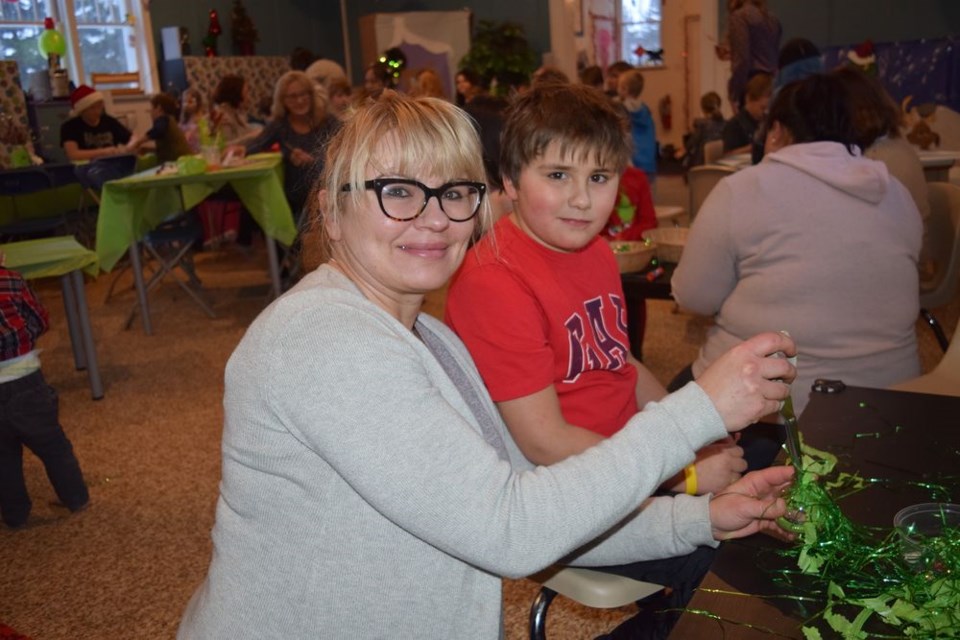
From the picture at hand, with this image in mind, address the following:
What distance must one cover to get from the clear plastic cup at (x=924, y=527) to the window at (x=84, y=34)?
915 cm

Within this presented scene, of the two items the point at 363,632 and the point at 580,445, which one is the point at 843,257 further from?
the point at 363,632

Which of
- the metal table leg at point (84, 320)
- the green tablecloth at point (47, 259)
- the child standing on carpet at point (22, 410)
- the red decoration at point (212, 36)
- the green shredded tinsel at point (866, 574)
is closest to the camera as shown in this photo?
the green shredded tinsel at point (866, 574)

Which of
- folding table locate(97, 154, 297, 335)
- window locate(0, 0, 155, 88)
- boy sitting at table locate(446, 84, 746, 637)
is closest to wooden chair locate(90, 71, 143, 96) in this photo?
window locate(0, 0, 155, 88)

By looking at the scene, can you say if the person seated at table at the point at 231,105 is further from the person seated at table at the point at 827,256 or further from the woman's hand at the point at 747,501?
the woman's hand at the point at 747,501

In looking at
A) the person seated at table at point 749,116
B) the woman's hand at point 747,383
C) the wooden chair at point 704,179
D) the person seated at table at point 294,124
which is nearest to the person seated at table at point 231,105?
the person seated at table at point 294,124

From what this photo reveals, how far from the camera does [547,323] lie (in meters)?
1.53

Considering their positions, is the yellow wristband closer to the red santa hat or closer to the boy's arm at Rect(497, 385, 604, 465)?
the boy's arm at Rect(497, 385, 604, 465)

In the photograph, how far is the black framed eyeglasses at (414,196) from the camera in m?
1.13

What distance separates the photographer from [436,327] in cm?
133

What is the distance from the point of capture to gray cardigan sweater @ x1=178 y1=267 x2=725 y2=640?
95 centimetres

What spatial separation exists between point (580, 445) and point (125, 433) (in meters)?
2.80

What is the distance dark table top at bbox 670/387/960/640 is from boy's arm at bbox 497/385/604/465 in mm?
368

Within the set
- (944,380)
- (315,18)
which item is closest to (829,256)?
(944,380)

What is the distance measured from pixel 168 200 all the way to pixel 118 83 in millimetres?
4894
